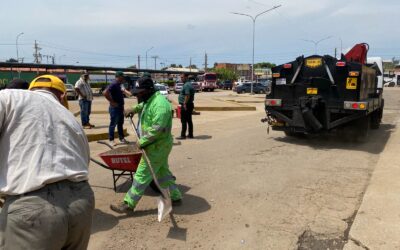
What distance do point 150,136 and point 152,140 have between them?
0.06m

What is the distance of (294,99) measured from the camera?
10.1m

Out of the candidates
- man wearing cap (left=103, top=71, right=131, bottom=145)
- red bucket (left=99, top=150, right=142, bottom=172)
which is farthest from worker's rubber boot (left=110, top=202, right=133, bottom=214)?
man wearing cap (left=103, top=71, right=131, bottom=145)

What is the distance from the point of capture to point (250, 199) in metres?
5.59

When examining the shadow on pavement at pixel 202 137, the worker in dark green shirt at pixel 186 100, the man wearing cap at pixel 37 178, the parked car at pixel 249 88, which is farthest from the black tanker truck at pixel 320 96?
the parked car at pixel 249 88

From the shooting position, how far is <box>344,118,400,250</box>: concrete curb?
13.6 ft

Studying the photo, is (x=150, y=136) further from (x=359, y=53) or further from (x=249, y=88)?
(x=249, y=88)

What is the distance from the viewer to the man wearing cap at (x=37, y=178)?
2.12 metres

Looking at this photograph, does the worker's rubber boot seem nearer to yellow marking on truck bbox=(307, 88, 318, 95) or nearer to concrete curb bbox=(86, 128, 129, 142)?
concrete curb bbox=(86, 128, 129, 142)

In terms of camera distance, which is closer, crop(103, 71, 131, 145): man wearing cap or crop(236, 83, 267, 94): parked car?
crop(103, 71, 131, 145): man wearing cap

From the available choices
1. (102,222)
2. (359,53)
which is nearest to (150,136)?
(102,222)

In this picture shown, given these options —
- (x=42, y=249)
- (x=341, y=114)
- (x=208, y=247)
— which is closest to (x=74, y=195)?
(x=42, y=249)

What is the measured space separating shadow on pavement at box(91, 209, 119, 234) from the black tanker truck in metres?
5.86

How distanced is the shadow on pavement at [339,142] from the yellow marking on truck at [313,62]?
1.92m

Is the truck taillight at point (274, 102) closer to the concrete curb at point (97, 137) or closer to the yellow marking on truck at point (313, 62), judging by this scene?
the yellow marking on truck at point (313, 62)
